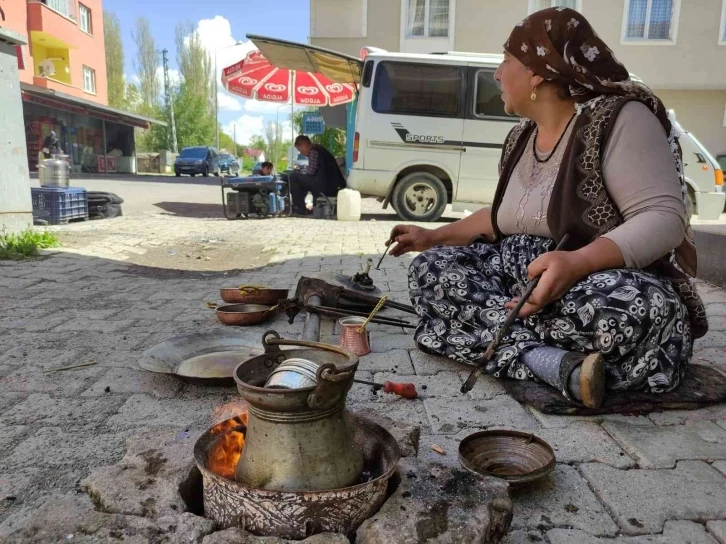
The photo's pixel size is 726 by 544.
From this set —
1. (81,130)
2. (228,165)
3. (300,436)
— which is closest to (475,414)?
(300,436)

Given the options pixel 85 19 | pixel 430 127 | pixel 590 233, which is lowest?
pixel 590 233

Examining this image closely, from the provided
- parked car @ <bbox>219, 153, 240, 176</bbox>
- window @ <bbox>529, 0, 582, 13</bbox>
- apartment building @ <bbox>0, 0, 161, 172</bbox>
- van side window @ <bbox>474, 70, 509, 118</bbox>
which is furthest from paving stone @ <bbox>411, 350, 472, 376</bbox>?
parked car @ <bbox>219, 153, 240, 176</bbox>

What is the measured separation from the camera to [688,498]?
5.07 feet

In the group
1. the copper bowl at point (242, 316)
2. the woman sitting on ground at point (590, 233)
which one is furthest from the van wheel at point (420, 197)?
the woman sitting on ground at point (590, 233)

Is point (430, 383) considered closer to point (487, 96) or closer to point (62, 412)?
A: point (62, 412)

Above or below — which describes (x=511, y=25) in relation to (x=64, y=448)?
above

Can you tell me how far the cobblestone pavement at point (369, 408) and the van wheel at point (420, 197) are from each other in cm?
514

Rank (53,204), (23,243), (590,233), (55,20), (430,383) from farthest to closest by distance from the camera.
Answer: (55,20) → (53,204) → (23,243) → (430,383) → (590,233)

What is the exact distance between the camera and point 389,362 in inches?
108

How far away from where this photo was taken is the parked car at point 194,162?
29469 mm

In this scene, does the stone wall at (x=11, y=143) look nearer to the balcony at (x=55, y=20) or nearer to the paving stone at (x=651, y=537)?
the paving stone at (x=651, y=537)

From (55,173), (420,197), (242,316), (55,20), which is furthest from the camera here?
(55,20)

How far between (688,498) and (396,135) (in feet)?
25.9

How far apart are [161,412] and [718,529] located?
1784mm
